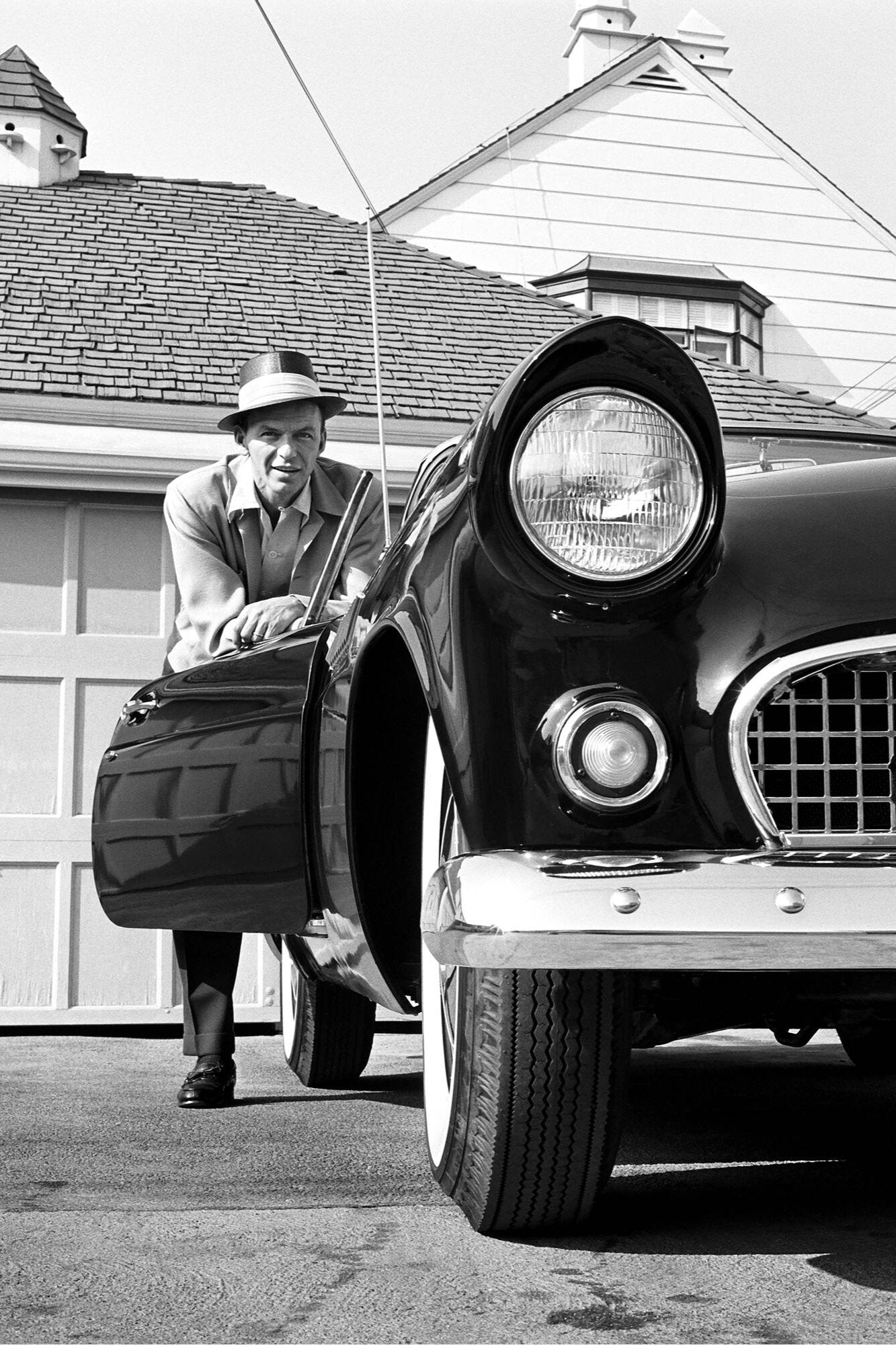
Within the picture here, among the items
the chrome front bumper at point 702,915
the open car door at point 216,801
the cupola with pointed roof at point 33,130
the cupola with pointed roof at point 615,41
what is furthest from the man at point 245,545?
the cupola with pointed roof at point 615,41

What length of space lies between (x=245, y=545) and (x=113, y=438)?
3.14 meters

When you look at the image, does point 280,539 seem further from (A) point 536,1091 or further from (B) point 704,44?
(B) point 704,44

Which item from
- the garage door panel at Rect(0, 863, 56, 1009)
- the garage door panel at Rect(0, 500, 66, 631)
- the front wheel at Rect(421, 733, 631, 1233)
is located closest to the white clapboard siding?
the garage door panel at Rect(0, 500, 66, 631)

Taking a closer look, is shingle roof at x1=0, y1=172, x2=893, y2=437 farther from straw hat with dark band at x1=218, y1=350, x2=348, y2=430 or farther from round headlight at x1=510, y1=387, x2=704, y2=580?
round headlight at x1=510, y1=387, x2=704, y2=580

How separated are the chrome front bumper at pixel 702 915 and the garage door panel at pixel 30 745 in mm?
4993

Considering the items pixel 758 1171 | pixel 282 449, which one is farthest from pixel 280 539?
pixel 758 1171

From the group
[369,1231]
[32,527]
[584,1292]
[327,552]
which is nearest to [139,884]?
[327,552]

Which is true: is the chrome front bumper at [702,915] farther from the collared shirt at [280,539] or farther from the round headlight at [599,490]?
the collared shirt at [280,539]

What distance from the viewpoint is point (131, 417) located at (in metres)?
6.80

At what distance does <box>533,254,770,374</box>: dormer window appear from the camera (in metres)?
10.9

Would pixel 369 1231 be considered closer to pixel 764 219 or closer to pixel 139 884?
pixel 139 884

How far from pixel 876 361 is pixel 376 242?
414 cm

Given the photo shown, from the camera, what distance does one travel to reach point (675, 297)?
439 inches

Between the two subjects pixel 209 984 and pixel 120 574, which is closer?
pixel 209 984
